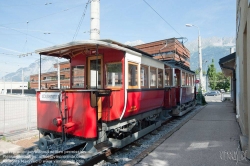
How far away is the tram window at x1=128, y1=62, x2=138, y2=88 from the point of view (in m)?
5.52

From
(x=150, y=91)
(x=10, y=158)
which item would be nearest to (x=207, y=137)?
(x=150, y=91)

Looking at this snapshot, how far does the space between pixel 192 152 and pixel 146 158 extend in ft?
4.22

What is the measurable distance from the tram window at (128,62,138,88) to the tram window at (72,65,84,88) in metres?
1.64

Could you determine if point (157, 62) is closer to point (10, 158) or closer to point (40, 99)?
point (40, 99)

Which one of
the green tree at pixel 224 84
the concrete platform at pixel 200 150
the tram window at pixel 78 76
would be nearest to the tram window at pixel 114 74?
the tram window at pixel 78 76

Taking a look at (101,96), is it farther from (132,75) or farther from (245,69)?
(245,69)

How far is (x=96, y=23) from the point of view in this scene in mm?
9320

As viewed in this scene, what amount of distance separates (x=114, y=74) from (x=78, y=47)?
1.26 meters

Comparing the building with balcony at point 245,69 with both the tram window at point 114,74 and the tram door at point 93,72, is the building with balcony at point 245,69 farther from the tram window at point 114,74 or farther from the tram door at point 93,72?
the tram door at point 93,72

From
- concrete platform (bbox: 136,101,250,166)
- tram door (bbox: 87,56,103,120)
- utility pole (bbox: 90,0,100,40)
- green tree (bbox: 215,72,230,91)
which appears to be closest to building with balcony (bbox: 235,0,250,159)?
concrete platform (bbox: 136,101,250,166)

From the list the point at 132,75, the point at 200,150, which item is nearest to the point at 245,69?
the point at 200,150

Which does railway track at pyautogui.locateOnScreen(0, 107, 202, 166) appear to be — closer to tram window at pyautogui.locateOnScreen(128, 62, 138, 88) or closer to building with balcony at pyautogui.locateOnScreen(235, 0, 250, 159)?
tram window at pyautogui.locateOnScreen(128, 62, 138, 88)

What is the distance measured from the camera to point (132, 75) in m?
5.68

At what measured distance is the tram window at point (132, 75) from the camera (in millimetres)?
5521
